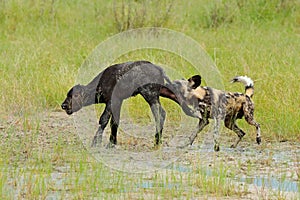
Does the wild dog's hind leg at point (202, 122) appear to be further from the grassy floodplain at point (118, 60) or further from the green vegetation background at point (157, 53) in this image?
the green vegetation background at point (157, 53)

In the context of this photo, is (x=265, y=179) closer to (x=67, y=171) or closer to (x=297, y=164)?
(x=297, y=164)

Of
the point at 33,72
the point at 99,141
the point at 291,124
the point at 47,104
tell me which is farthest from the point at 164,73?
the point at 33,72

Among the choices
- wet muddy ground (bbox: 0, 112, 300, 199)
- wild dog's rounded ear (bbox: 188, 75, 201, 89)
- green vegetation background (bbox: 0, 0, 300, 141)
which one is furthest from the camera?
green vegetation background (bbox: 0, 0, 300, 141)

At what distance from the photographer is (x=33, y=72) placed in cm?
1035

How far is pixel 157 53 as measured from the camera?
462 inches

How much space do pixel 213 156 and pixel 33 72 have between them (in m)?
3.83

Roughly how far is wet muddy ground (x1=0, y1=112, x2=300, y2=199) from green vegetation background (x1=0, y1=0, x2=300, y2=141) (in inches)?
19.8

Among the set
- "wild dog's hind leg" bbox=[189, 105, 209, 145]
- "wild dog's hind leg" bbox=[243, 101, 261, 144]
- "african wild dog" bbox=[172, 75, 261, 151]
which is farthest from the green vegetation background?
"wild dog's hind leg" bbox=[189, 105, 209, 145]

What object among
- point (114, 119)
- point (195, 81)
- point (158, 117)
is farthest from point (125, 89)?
A: point (195, 81)

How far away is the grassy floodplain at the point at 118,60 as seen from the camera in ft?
20.3

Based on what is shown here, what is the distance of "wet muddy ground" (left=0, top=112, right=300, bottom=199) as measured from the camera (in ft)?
21.1

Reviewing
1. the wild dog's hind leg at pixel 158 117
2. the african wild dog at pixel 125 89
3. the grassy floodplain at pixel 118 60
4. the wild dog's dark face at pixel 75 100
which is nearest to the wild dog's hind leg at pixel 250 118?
the grassy floodplain at pixel 118 60

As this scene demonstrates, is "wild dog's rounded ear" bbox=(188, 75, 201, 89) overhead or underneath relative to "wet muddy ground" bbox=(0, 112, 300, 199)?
overhead

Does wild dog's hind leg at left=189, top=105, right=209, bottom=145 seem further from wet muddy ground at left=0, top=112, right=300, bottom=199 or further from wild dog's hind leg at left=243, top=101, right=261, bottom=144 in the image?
wild dog's hind leg at left=243, top=101, right=261, bottom=144
